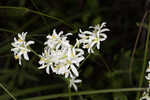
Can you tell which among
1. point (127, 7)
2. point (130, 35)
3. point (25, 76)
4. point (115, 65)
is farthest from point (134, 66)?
point (25, 76)

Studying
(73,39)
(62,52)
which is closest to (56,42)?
(62,52)

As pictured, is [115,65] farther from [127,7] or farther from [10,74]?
[10,74]

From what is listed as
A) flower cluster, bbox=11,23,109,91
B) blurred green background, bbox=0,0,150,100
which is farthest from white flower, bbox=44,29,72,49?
blurred green background, bbox=0,0,150,100

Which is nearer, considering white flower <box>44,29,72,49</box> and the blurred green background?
white flower <box>44,29,72,49</box>

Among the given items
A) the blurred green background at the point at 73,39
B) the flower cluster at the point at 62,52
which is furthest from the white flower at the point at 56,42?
the blurred green background at the point at 73,39

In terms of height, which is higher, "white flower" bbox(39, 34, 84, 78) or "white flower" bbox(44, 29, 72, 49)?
"white flower" bbox(44, 29, 72, 49)

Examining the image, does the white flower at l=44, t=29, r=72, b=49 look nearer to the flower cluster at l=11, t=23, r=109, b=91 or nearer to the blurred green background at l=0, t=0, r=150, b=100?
the flower cluster at l=11, t=23, r=109, b=91

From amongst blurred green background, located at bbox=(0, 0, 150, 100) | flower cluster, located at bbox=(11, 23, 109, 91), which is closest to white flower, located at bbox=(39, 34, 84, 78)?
flower cluster, located at bbox=(11, 23, 109, 91)

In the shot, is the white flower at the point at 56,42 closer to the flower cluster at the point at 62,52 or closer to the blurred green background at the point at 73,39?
the flower cluster at the point at 62,52

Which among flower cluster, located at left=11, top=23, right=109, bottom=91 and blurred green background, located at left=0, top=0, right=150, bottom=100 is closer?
flower cluster, located at left=11, top=23, right=109, bottom=91
